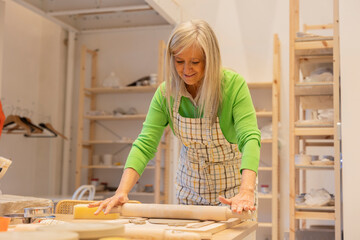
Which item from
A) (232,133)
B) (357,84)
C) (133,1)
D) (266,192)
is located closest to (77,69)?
(133,1)

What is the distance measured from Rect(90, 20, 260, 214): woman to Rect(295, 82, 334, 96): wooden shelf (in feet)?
5.91

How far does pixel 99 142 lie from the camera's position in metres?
5.47

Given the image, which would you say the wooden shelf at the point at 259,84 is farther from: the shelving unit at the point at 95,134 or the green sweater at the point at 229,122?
the green sweater at the point at 229,122

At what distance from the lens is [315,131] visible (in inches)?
133

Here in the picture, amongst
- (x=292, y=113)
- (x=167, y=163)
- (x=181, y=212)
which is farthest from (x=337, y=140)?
(x=167, y=163)

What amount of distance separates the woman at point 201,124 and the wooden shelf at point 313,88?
1.80 meters

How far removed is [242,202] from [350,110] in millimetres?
2204

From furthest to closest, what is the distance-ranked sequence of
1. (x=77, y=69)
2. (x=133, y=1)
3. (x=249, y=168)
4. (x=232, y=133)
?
1. (x=77, y=69)
2. (x=133, y=1)
3. (x=232, y=133)
4. (x=249, y=168)

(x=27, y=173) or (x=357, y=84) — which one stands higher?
(x=357, y=84)

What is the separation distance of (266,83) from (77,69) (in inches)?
102

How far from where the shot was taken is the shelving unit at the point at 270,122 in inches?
178

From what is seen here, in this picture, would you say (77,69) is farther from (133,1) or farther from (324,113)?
(324,113)

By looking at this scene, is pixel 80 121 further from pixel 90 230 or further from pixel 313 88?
pixel 90 230

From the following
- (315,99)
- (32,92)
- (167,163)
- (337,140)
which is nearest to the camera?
(337,140)
